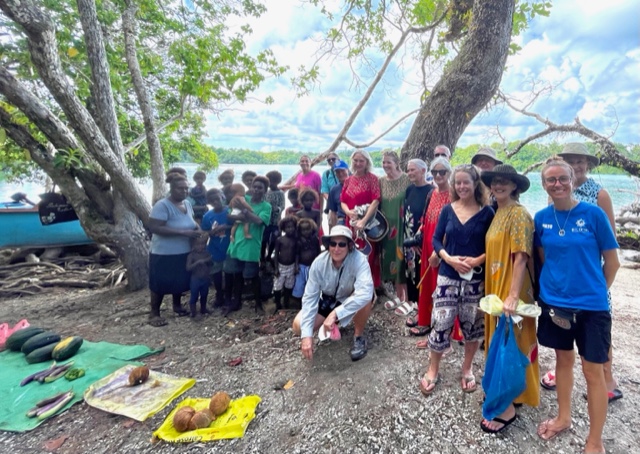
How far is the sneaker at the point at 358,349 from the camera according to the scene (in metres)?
3.18

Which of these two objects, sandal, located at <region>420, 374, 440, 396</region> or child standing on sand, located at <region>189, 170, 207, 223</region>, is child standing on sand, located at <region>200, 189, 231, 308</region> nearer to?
child standing on sand, located at <region>189, 170, 207, 223</region>

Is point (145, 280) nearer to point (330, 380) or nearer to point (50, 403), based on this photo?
point (50, 403)

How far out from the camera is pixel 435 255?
8.97 ft

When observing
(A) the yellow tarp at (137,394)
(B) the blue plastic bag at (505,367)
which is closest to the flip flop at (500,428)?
(B) the blue plastic bag at (505,367)

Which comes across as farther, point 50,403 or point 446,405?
point 50,403

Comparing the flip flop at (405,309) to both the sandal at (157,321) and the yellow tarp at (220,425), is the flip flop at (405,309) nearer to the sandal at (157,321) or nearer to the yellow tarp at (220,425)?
the yellow tarp at (220,425)

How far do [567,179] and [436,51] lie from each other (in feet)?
20.7

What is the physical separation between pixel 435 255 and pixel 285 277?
90.5 inches

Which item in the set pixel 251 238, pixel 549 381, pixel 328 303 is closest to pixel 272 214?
pixel 251 238

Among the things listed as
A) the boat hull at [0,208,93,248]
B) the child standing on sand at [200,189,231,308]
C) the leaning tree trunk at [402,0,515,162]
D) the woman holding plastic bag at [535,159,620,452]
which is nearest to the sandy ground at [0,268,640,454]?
the woman holding plastic bag at [535,159,620,452]

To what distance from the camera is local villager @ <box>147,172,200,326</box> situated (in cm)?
422

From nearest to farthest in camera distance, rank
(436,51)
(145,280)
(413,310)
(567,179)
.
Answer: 1. (567,179)
2. (413,310)
3. (145,280)
4. (436,51)

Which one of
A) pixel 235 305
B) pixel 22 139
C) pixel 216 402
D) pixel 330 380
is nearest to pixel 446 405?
pixel 330 380

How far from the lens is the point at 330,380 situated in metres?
2.93
